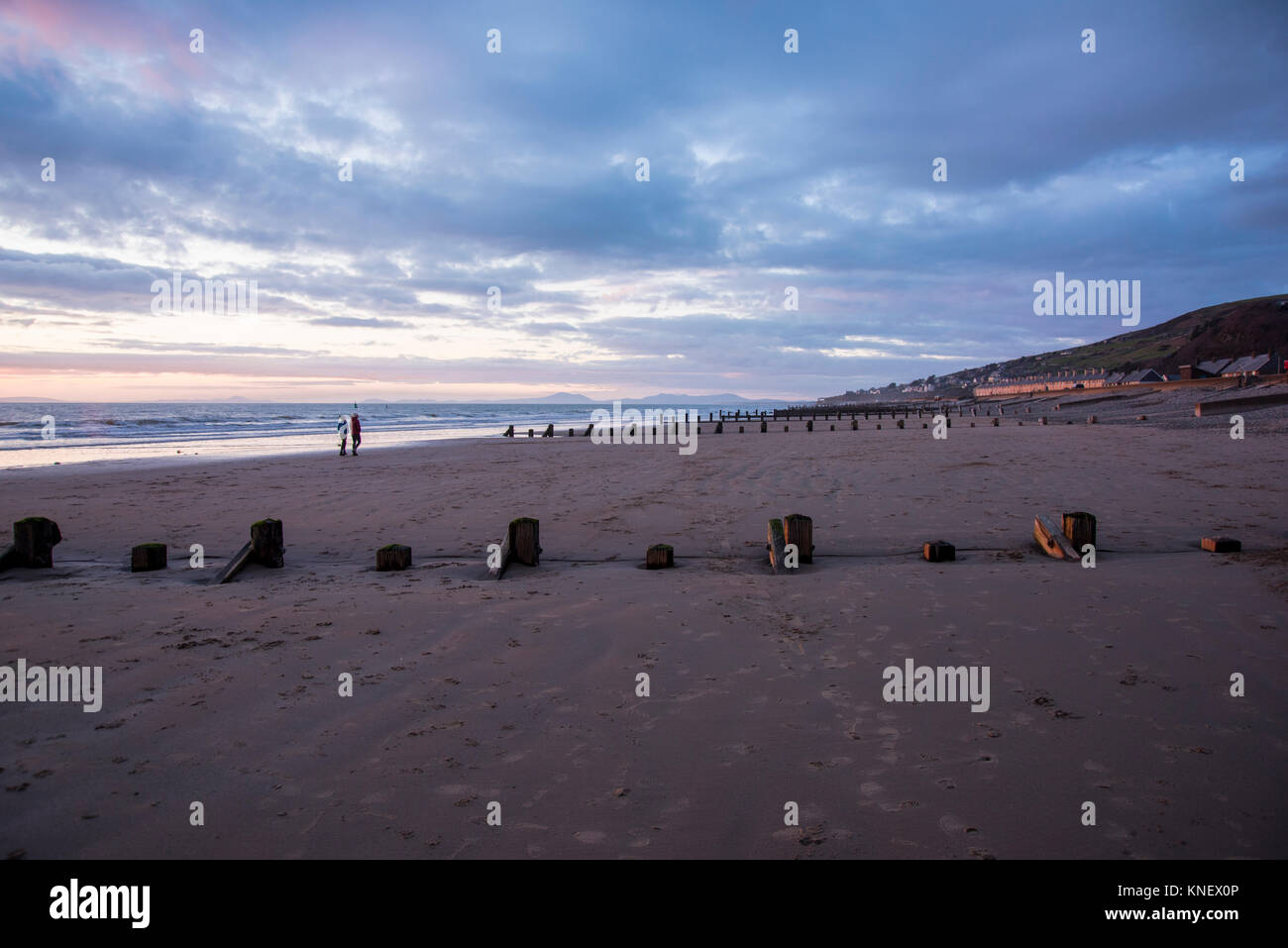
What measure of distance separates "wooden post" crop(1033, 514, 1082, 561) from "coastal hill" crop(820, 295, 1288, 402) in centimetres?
8140

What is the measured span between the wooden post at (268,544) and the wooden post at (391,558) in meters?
1.40

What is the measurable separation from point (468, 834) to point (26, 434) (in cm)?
4863

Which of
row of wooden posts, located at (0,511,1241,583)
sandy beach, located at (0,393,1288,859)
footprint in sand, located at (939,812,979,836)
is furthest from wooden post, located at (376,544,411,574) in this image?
footprint in sand, located at (939,812,979,836)

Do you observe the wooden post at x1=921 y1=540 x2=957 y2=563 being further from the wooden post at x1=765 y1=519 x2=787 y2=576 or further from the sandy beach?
the wooden post at x1=765 y1=519 x2=787 y2=576

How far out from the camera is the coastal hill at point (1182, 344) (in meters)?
83.1

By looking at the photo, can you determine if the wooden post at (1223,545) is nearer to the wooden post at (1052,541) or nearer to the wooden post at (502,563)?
the wooden post at (1052,541)

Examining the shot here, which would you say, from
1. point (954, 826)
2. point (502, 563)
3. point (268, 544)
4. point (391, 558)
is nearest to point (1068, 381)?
point (502, 563)

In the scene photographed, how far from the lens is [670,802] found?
11.8 feet

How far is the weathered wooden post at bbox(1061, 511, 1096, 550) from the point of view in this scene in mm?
8797

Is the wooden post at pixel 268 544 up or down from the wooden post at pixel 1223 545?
up

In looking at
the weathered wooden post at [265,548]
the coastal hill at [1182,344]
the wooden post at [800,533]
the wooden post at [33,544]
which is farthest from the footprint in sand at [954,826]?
the coastal hill at [1182,344]

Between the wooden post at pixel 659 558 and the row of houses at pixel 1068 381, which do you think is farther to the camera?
the row of houses at pixel 1068 381
